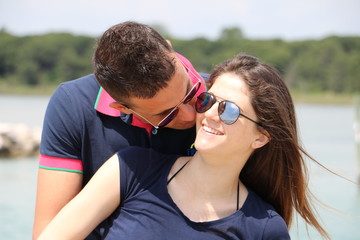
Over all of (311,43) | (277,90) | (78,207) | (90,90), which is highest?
(277,90)

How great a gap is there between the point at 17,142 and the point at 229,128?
10321mm

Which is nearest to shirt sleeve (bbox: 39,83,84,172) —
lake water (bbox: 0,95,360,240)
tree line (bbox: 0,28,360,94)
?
lake water (bbox: 0,95,360,240)

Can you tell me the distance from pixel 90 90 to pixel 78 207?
0.57 metres

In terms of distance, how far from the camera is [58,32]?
157 feet

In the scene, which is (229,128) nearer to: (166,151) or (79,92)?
(166,151)

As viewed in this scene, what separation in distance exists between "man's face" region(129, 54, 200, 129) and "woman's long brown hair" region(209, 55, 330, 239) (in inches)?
6.9

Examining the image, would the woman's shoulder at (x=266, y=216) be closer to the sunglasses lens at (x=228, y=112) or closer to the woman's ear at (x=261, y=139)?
the woman's ear at (x=261, y=139)

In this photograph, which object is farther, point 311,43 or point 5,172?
point 311,43

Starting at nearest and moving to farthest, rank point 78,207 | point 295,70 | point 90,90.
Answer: point 78,207 → point 90,90 → point 295,70

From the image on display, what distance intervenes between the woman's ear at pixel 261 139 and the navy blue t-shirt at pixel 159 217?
0.22 metres

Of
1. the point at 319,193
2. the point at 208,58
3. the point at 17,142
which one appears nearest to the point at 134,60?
the point at 319,193

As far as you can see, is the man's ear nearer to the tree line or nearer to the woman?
the woman

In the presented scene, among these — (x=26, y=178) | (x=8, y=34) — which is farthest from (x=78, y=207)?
(x=8, y=34)

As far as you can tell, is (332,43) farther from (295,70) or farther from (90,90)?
(90,90)
